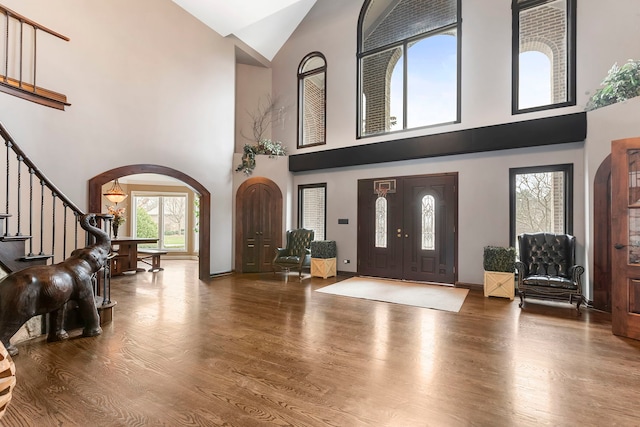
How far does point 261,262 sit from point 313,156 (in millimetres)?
2930

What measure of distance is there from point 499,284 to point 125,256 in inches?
325

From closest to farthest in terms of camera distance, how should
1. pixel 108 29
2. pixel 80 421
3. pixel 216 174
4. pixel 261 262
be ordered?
1. pixel 80 421
2. pixel 108 29
3. pixel 216 174
4. pixel 261 262

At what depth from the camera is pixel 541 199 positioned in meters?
5.59

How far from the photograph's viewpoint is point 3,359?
905 millimetres

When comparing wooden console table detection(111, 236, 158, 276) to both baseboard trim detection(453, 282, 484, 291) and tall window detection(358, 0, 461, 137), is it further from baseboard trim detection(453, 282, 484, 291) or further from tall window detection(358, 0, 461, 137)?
baseboard trim detection(453, 282, 484, 291)

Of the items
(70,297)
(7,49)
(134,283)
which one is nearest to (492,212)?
(70,297)

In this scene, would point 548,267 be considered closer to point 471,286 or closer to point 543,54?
point 471,286

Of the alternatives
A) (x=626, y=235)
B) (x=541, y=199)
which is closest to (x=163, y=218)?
(x=541, y=199)

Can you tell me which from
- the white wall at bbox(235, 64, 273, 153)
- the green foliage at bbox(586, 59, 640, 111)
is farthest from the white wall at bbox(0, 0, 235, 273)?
the green foliage at bbox(586, 59, 640, 111)

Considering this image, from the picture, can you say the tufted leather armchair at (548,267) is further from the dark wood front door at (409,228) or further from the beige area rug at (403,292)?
the dark wood front door at (409,228)

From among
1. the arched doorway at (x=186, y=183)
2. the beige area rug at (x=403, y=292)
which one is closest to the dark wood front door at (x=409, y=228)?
the beige area rug at (x=403, y=292)

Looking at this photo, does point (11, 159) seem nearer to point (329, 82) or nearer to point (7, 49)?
point (7, 49)

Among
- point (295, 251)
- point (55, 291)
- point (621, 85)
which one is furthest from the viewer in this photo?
point (295, 251)

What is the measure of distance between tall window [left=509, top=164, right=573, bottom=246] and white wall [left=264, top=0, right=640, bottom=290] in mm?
118
